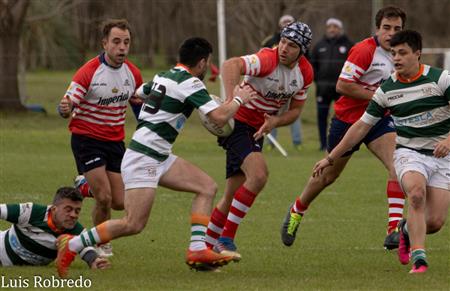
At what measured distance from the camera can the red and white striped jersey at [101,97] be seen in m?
9.12

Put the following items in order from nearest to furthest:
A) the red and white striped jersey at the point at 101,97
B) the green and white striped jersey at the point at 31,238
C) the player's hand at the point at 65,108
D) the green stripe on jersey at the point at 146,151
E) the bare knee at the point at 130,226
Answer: the bare knee at the point at 130,226 < the green stripe on jersey at the point at 146,151 < the green and white striped jersey at the point at 31,238 < the player's hand at the point at 65,108 < the red and white striped jersey at the point at 101,97

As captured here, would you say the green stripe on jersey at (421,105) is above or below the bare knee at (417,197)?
above

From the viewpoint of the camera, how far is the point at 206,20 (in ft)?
97.7

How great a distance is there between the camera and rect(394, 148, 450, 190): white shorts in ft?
26.9

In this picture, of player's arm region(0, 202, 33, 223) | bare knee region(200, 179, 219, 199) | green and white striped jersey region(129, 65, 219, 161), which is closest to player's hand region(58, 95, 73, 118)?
player's arm region(0, 202, 33, 223)

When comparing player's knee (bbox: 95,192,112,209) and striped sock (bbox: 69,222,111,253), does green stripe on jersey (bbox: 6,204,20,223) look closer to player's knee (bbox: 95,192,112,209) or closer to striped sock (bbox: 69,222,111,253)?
striped sock (bbox: 69,222,111,253)

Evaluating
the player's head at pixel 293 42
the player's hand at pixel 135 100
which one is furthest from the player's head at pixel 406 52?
the player's hand at pixel 135 100

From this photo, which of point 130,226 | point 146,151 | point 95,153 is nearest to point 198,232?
point 130,226

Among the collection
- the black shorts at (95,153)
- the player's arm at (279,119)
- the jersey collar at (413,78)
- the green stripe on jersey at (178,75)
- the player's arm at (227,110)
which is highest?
the green stripe on jersey at (178,75)

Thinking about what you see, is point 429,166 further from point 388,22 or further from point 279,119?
point 388,22

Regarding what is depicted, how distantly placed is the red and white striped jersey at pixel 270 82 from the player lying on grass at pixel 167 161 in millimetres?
1018

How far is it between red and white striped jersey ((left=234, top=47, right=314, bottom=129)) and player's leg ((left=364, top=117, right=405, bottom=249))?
83 cm

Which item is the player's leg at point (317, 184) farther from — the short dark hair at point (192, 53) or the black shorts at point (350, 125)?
the short dark hair at point (192, 53)

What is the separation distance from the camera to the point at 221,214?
9297mm
